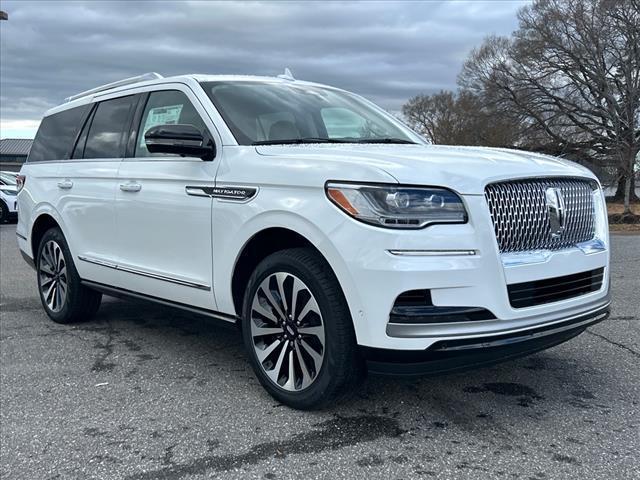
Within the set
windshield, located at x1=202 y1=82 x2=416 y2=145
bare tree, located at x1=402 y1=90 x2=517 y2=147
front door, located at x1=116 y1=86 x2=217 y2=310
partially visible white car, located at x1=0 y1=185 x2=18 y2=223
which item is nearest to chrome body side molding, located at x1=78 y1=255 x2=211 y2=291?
front door, located at x1=116 y1=86 x2=217 y2=310

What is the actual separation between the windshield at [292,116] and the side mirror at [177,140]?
0.77ft

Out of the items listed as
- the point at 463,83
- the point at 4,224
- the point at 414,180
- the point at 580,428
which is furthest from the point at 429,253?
the point at 463,83

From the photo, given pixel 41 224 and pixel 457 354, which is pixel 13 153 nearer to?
pixel 41 224

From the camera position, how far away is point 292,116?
442cm

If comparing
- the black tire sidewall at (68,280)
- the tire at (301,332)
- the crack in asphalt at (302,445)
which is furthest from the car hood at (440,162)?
the black tire sidewall at (68,280)

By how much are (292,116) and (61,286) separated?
2837 millimetres

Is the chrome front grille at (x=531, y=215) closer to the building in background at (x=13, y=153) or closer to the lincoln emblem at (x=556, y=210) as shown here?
the lincoln emblem at (x=556, y=210)

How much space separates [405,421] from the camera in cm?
345

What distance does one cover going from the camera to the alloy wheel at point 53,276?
574 centimetres

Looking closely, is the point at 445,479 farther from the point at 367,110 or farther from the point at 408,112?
the point at 408,112

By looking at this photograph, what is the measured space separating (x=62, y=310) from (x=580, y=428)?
A: 4.40m

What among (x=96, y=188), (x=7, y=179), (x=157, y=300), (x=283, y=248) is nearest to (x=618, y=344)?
(x=283, y=248)

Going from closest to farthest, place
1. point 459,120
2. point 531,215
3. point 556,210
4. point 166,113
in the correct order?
1. point 531,215
2. point 556,210
3. point 166,113
4. point 459,120

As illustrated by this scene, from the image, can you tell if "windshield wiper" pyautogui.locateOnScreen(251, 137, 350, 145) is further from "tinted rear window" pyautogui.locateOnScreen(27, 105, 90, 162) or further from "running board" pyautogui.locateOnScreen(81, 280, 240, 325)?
"tinted rear window" pyautogui.locateOnScreen(27, 105, 90, 162)
